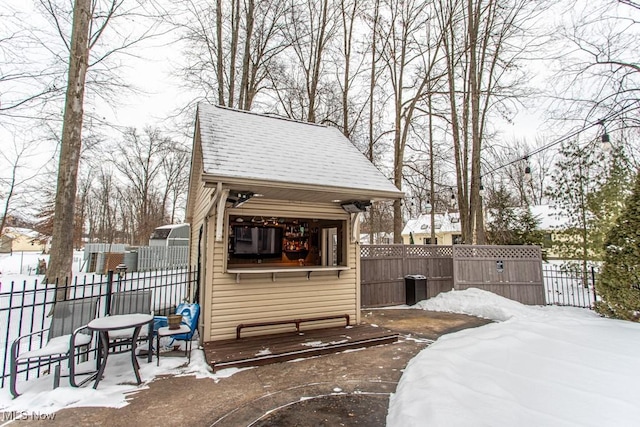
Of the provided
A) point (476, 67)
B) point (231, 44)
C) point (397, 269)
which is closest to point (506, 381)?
point (397, 269)

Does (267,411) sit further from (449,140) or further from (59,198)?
(449,140)

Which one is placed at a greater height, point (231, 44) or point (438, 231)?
point (231, 44)

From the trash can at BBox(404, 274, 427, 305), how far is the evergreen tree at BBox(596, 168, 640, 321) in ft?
12.3

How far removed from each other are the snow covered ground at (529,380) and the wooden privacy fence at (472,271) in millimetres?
4016

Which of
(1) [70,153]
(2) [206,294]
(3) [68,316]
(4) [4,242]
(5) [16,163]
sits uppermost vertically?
(5) [16,163]

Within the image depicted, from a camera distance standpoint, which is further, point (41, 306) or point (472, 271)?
point (472, 271)

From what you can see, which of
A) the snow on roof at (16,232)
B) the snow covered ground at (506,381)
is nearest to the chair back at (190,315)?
the snow covered ground at (506,381)

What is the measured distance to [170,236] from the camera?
18.3 metres

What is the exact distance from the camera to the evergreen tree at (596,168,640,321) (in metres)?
5.28

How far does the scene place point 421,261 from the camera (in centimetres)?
891

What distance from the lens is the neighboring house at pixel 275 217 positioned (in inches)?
187

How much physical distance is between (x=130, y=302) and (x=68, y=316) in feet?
3.02

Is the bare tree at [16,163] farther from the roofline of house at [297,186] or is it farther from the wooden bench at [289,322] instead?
the wooden bench at [289,322]

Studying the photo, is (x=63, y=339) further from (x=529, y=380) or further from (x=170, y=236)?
(x=170, y=236)
